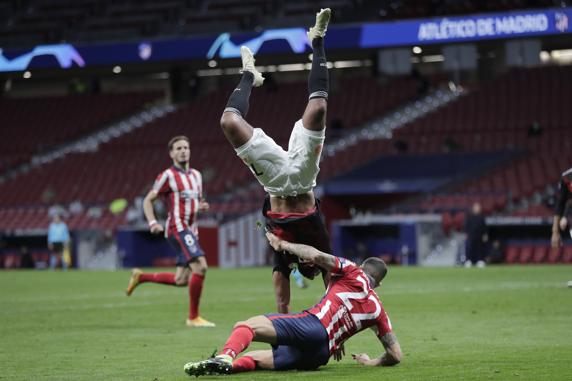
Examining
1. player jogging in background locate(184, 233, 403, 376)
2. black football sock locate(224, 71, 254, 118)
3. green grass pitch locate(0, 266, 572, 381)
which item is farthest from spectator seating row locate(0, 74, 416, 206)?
player jogging in background locate(184, 233, 403, 376)

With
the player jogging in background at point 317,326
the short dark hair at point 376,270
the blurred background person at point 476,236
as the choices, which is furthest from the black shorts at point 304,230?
the blurred background person at point 476,236

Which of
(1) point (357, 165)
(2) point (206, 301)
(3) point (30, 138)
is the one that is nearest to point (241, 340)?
(2) point (206, 301)

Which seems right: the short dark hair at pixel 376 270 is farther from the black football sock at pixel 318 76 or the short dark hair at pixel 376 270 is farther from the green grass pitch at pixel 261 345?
the black football sock at pixel 318 76

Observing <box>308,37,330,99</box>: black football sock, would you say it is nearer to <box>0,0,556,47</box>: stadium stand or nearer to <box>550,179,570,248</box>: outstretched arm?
<box>550,179,570,248</box>: outstretched arm

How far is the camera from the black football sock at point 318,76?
10.1m

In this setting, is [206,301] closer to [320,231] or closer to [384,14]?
[320,231]

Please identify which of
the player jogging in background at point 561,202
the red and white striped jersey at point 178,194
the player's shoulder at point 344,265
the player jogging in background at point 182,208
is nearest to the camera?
the player's shoulder at point 344,265

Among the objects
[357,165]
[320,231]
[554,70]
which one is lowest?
[320,231]

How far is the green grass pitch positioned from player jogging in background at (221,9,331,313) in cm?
132

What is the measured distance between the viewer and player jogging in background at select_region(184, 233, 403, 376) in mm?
8969

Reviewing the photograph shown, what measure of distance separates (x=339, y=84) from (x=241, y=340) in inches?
1491

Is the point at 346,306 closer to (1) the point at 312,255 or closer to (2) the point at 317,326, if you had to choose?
(2) the point at 317,326

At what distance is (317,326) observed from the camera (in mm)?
9055

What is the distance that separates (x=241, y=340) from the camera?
28.9ft
